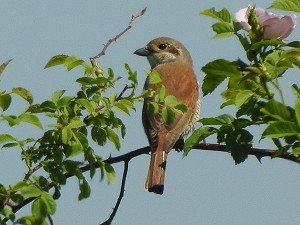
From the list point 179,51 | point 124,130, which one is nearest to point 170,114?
point 124,130

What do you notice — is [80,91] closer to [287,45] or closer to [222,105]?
[222,105]

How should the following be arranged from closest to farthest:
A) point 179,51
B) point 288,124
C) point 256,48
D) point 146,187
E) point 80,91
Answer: point 288,124 → point 256,48 → point 80,91 → point 146,187 → point 179,51

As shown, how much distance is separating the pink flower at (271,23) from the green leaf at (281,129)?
20.0 inches

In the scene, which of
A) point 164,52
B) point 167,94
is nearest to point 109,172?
point 167,94

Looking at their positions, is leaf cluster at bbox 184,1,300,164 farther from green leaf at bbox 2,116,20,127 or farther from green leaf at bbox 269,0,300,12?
green leaf at bbox 2,116,20,127

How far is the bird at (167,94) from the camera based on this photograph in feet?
20.0

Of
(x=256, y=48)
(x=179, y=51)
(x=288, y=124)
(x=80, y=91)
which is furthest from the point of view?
(x=179, y=51)

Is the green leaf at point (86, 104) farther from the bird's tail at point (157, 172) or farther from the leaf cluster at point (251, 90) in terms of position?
the bird's tail at point (157, 172)

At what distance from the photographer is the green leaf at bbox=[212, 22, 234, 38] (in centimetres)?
366

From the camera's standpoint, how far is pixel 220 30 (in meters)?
3.68

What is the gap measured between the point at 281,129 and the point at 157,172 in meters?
2.78

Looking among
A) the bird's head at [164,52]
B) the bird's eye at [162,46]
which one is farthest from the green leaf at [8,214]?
the bird's eye at [162,46]

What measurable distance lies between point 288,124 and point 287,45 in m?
0.46

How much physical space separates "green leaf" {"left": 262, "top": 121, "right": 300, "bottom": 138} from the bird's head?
5.23 metres
